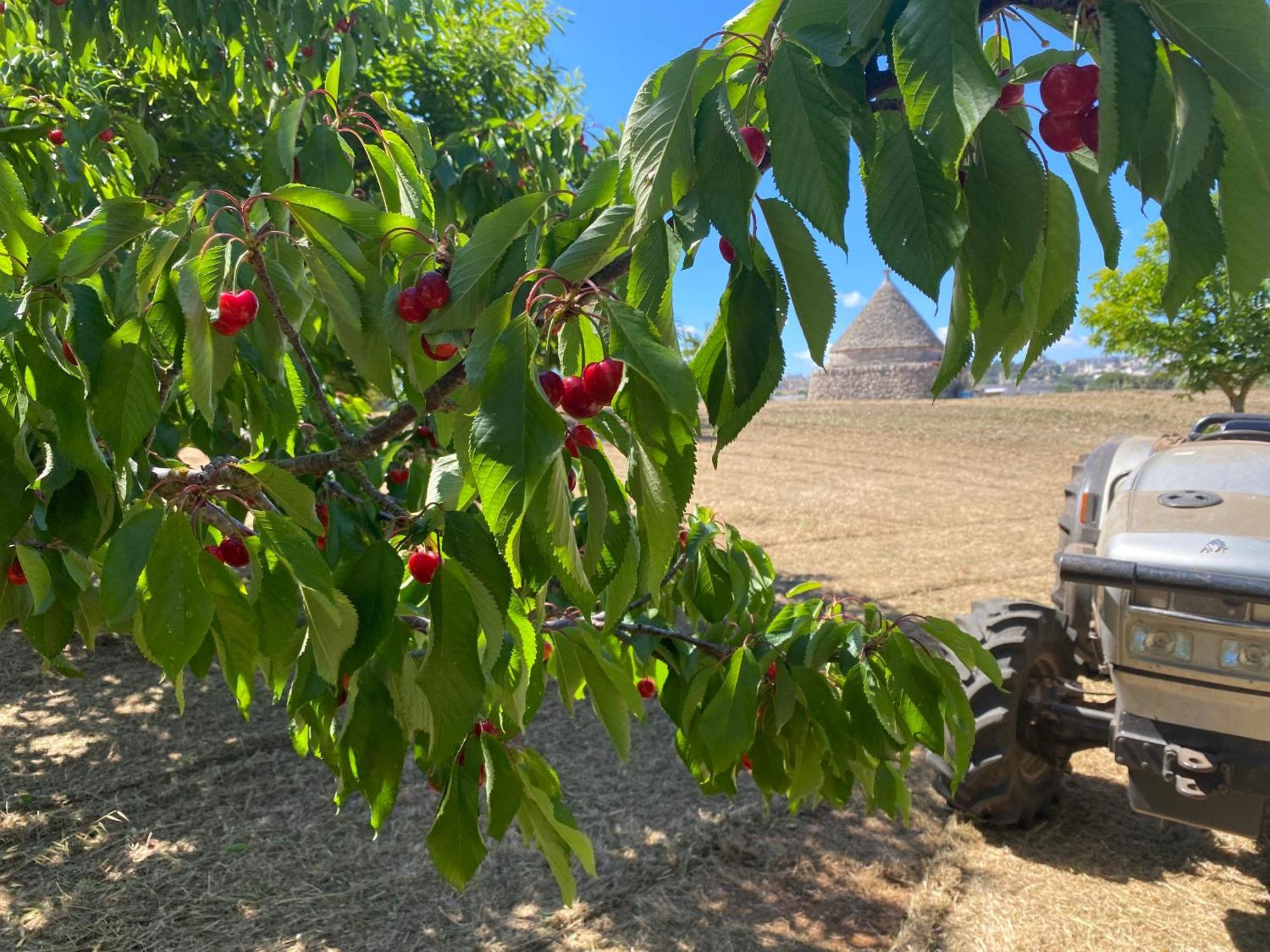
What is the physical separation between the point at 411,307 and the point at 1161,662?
2.48m

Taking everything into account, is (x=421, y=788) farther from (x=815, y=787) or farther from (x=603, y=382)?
(x=603, y=382)

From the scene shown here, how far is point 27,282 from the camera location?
91cm

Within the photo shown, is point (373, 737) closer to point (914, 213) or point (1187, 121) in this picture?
point (914, 213)

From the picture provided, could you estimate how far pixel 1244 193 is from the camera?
1.67 ft

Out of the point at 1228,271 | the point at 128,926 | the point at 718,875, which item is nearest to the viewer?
the point at 1228,271

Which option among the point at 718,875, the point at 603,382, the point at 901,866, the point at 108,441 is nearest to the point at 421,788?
the point at 718,875

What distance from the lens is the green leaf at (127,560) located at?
0.79m

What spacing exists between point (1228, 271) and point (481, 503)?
530mm

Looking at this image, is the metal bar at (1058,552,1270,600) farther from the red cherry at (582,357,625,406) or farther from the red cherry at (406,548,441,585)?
the red cherry at (582,357,625,406)

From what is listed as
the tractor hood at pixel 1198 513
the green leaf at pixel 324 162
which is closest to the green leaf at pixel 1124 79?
the green leaf at pixel 324 162

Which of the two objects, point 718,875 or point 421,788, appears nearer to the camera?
point 718,875

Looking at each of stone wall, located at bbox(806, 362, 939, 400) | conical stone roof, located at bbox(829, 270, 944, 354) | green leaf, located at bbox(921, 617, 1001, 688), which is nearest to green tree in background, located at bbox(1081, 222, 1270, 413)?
green leaf, located at bbox(921, 617, 1001, 688)

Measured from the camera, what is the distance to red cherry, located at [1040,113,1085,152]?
0.62m

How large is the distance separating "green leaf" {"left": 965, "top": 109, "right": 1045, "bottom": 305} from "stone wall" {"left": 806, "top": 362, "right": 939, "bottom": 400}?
29026mm
